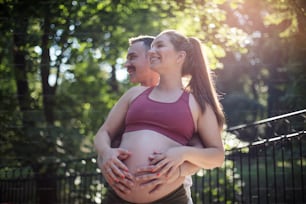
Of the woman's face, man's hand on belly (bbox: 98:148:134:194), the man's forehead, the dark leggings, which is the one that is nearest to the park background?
the man's forehead

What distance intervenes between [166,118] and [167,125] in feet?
0.10

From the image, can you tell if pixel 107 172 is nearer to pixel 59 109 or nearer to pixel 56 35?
pixel 56 35

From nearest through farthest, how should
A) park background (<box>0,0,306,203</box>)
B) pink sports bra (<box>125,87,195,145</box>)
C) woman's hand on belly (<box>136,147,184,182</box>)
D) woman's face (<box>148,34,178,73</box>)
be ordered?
woman's hand on belly (<box>136,147,184,182</box>) < pink sports bra (<box>125,87,195,145</box>) < woman's face (<box>148,34,178,73</box>) < park background (<box>0,0,306,203</box>)

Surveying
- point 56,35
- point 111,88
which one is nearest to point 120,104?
point 56,35

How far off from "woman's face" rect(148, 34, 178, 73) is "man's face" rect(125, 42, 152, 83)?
371mm

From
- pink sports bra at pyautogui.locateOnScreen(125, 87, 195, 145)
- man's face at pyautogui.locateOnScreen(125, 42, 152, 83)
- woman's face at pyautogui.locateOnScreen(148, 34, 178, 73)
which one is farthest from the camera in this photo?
man's face at pyautogui.locateOnScreen(125, 42, 152, 83)

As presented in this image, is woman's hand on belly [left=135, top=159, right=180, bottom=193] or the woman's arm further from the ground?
the woman's arm

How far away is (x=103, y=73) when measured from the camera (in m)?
8.69

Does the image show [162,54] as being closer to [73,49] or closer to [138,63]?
[138,63]

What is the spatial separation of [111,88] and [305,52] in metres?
5.02

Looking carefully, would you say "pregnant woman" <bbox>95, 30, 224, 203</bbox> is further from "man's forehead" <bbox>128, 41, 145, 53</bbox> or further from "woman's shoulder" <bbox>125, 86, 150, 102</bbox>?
"man's forehead" <bbox>128, 41, 145, 53</bbox>

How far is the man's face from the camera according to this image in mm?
2266

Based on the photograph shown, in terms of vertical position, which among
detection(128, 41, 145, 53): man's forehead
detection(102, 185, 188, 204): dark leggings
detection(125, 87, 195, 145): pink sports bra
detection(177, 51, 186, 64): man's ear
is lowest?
detection(102, 185, 188, 204): dark leggings

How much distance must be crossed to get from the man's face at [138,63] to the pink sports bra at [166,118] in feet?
1.60
